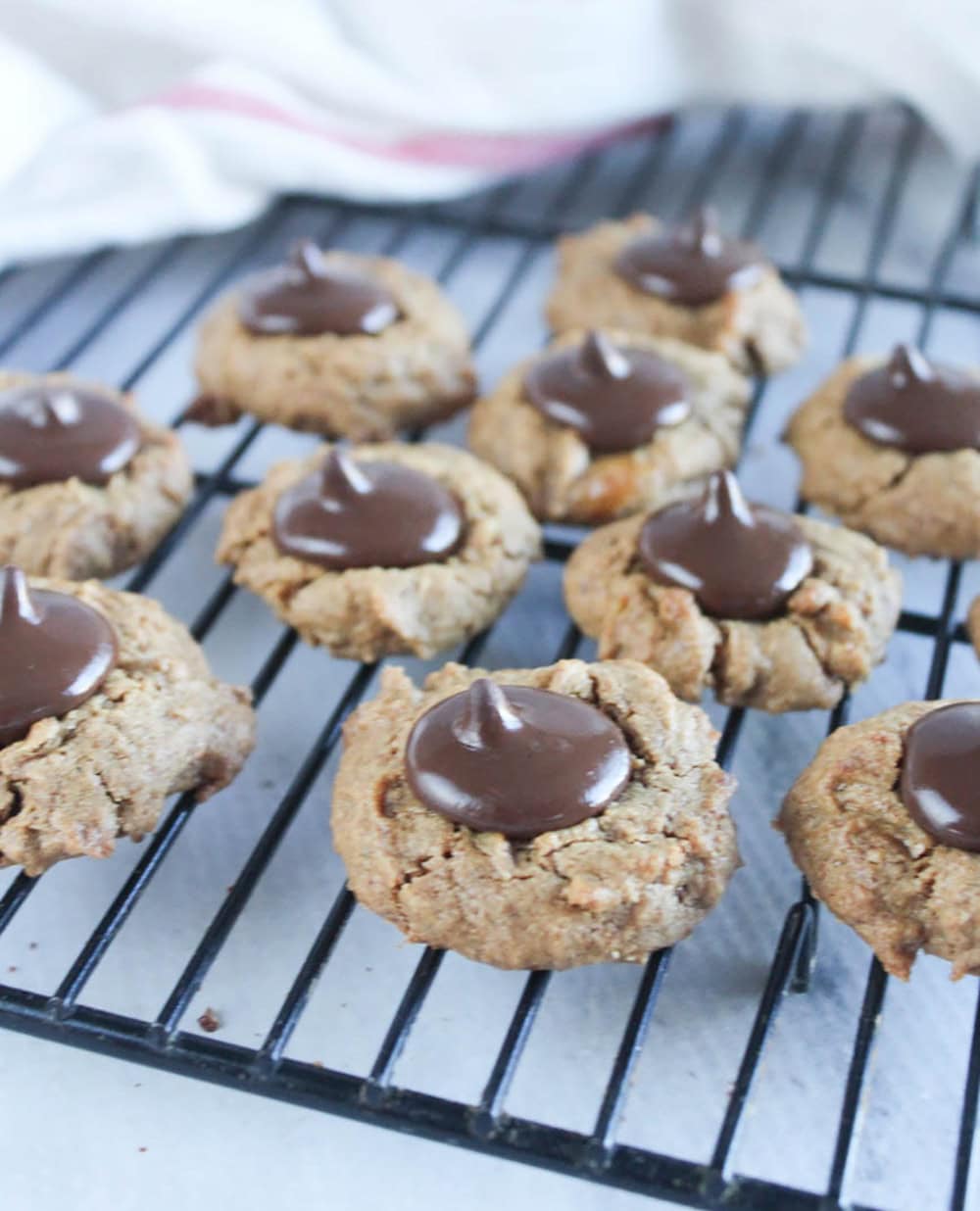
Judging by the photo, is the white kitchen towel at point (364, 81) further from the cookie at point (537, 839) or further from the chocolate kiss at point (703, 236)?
the cookie at point (537, 839)

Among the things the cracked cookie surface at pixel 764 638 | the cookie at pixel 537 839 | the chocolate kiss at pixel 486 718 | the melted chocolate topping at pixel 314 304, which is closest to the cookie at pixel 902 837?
the cookie at pixel 537 839

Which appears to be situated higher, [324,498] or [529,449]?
[324,498]

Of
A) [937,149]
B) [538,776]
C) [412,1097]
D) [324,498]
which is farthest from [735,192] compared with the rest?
[412,1097]

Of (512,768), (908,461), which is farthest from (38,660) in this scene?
(908,461)

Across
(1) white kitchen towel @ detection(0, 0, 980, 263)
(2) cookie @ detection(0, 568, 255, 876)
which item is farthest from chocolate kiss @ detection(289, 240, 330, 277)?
(2) cookie @ detection(0, 568, 255, 876)

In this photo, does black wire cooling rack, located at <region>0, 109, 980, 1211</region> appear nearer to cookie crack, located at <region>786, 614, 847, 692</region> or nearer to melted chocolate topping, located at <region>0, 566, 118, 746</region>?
cookie crack, located at <region>786, 614, 847, 692</region>

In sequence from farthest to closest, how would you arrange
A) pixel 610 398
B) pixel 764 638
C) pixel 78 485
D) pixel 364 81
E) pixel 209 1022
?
pixel 364 81, pixel 610 398, pixel 78 485, pixel 764 638, pixel 209 1022

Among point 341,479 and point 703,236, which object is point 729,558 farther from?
point 703,236

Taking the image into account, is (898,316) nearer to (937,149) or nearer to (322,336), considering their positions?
(937,149)
